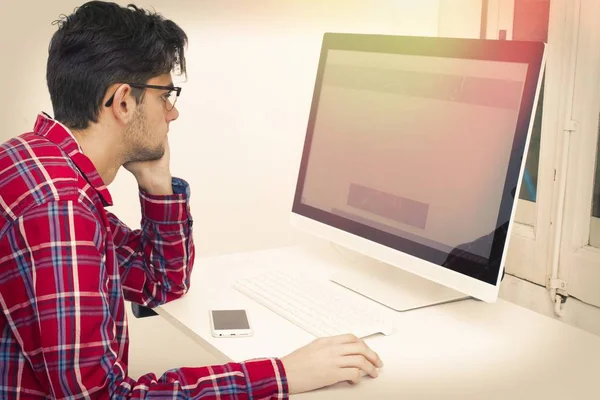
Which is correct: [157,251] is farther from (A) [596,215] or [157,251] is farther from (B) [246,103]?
(A) [596,215]

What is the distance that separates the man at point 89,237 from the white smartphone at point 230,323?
0.16m

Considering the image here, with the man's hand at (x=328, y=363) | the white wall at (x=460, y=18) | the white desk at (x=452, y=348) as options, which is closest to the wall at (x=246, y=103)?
the white wall at (x=460, y=18)

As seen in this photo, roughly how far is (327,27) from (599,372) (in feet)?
4.52

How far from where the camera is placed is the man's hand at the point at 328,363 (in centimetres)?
110

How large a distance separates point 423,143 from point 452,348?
389mm

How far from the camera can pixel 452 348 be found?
126 centimetres

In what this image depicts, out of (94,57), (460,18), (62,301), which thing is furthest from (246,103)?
(62,301)

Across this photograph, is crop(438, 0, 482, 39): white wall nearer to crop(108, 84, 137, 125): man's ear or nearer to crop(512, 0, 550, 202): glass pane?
crop(512, 0, 550, 202): glass pane

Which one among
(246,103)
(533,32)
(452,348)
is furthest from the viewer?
(246,103)

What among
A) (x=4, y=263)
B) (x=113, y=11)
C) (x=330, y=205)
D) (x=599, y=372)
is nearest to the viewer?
(x=4, y=263)

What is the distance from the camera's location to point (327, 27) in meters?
2.25

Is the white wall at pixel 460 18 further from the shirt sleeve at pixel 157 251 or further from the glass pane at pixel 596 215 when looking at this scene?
the shirt sleeve at pixel 157 251

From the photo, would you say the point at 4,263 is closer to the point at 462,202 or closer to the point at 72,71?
the point at 72,71

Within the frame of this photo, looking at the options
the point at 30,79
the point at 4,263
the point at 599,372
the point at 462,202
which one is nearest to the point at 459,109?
the point at 462,202
